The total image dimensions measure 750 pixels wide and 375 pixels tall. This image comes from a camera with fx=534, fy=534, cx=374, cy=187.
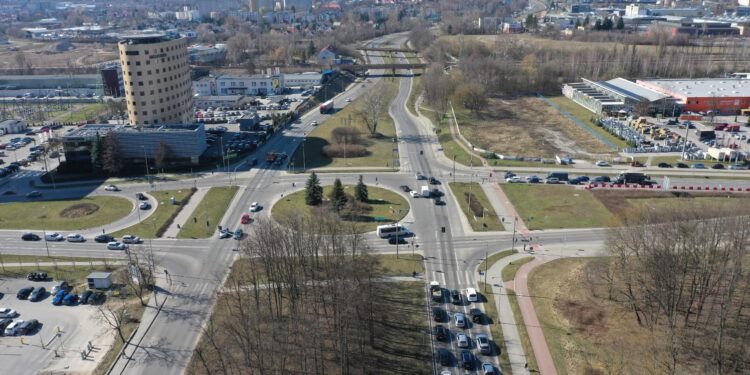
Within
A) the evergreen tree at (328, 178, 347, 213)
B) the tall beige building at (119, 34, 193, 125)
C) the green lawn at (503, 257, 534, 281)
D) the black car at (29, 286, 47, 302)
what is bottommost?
the green lawn at (503, 257, 534, 281)

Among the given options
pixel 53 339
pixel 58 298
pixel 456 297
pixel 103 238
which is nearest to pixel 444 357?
pixel 456 297

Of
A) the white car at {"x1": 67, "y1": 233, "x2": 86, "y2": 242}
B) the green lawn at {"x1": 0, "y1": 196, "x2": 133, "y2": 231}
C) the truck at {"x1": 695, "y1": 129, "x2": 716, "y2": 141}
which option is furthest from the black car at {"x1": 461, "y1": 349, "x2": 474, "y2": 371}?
the truck at {"x1": 695, "y1": 129, "x2": 716, "y2": 141}

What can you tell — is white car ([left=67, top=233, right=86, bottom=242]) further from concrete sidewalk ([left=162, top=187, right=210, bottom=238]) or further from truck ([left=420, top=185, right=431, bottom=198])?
truck ([left=420, top=185, right=431, bottom=198])

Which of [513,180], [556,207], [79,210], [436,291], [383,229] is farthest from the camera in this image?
[513,180]

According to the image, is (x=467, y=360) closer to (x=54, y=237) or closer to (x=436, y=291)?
(x=436, y=291)

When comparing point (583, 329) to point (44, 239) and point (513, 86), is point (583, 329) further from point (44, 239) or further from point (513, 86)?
point (513, 86)

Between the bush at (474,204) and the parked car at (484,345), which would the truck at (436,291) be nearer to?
the parked car at (484,345)
